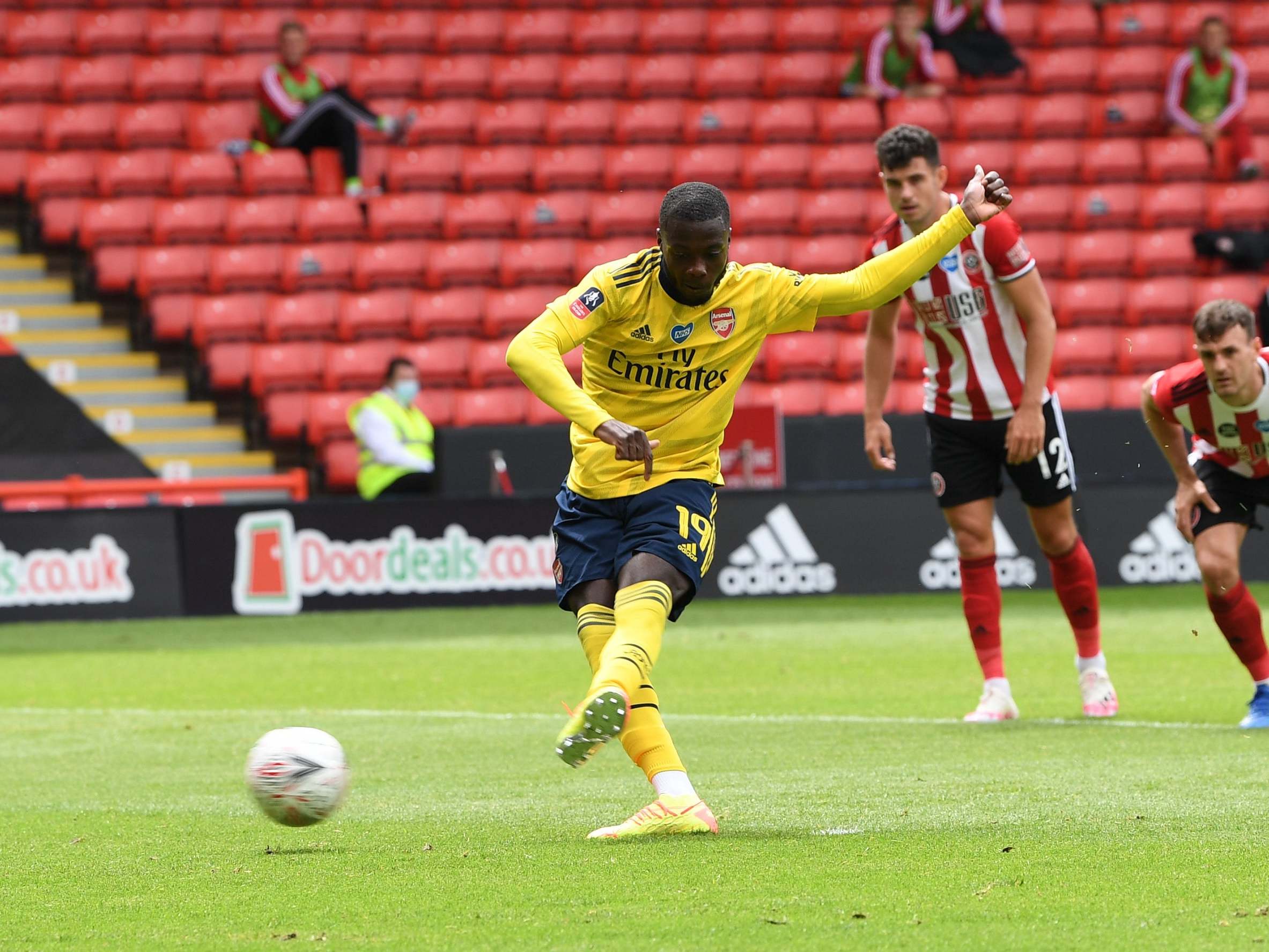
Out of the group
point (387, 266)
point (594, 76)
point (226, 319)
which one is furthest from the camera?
point (594, 76)

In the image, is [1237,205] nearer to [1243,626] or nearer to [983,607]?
[983,607]

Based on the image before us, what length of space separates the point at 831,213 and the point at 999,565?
605cm

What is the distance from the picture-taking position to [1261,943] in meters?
3.60

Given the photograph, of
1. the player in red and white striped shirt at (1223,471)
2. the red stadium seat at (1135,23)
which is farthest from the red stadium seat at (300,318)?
the player in red and white striped shirt at (1223,471)

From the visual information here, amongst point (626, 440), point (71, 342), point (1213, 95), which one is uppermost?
point (1213, 95)

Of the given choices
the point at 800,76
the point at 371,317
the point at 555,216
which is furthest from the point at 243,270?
the point at 800,76

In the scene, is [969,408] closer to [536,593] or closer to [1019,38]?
[536,593]

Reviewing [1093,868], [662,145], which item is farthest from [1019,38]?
[1093,868]

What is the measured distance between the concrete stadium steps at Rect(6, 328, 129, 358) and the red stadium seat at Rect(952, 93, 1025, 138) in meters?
9.05

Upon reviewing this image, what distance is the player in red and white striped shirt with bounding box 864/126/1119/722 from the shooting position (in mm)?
7699

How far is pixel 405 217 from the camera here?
1898 cm

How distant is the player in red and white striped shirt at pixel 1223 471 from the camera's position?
7188mm

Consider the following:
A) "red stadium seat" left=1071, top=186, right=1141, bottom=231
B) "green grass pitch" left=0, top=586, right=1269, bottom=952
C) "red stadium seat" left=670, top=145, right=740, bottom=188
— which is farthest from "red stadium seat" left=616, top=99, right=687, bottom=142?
"green grass pitch" left=0, top=586, right=1269, bottom=952

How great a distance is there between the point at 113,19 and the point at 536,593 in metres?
9.70
